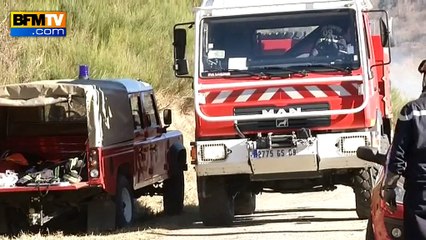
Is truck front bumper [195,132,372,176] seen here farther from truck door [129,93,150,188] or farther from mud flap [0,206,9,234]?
mud flap [0,206,9,234]

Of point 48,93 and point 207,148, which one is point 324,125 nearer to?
point 207,148

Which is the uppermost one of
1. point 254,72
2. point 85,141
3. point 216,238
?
point 254,72

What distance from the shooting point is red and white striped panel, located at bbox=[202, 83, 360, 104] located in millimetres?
12289

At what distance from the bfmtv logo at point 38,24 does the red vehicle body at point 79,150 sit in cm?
526

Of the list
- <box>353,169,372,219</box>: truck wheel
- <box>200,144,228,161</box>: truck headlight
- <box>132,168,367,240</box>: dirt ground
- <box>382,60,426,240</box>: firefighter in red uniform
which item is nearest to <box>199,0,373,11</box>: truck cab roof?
<box>200,144,228,161</box>: truck headlight

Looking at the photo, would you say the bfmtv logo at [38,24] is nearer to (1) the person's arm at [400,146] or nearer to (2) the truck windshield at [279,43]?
(2) the truck windshield at [279,43]

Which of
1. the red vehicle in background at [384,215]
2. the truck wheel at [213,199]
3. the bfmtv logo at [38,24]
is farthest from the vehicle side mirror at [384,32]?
the bfmtv logo at [38,24]

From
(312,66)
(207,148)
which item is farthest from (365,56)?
(207,148)

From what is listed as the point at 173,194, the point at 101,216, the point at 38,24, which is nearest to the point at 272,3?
the point at 101,216

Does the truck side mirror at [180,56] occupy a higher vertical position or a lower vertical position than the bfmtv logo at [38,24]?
lower

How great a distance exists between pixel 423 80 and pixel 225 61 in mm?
5938

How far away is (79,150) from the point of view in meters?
13.6

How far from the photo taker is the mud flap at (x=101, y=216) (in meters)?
12.9

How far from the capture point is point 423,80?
22.4ft
